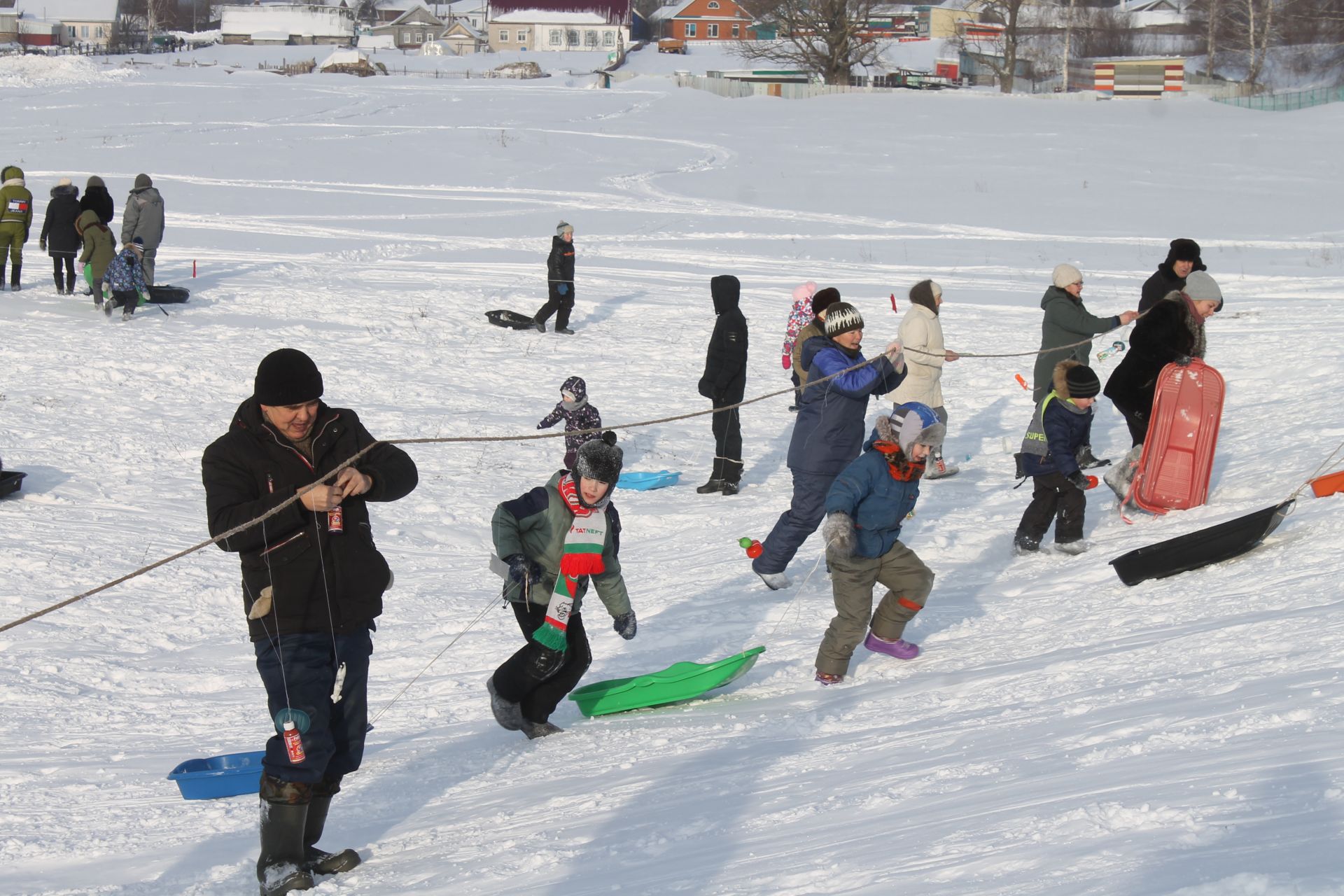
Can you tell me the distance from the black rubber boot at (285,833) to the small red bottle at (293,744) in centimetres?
9

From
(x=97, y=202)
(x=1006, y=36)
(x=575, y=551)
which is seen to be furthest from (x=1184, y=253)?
(x=1006, y=36)

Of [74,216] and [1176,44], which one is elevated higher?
[1176,44]

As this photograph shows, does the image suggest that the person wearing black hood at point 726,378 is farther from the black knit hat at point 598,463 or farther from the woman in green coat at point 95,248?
the woman in green coat at point 95,248

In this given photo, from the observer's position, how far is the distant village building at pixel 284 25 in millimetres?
98750

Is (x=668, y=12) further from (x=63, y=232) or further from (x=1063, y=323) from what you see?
(x=1063, y=323)

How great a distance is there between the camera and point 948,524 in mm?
9023

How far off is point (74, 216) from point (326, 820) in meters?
12.8

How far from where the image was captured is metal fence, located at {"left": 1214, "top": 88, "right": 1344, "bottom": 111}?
5184cm

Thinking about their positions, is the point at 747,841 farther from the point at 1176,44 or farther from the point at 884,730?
the point at 1176,44

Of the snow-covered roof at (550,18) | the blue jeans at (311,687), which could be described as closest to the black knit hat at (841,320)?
the blue jeans at (311,687)

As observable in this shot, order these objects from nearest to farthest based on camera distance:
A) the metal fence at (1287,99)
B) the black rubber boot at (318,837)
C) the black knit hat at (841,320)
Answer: the black rubber boot at (318,837) < the black knit hat at (841,320) < the metal fence at (1287,99)

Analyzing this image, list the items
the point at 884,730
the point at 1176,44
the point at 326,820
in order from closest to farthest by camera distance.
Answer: the point at 326,820 → the point at 884,730 → the point at 1176,44

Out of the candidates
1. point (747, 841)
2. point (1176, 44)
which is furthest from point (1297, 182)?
point (1176, 44)

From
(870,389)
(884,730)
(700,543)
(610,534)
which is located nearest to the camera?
(884,730)
